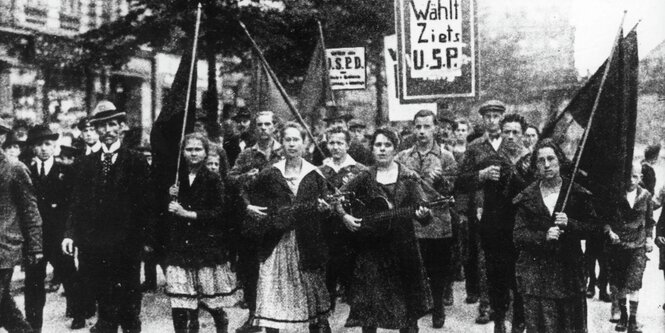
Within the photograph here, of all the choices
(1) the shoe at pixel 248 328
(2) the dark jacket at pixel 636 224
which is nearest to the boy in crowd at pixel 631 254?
(2) the dark jacket at pixel 636 224

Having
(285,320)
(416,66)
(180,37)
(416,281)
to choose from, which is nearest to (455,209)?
(416,66)

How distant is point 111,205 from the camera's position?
5695 millimetres

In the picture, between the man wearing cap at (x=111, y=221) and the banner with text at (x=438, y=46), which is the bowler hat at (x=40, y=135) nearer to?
the man wearing cap at (x=111, y=221)

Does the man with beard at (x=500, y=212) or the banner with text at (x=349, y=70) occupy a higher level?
the banner with text at (x=349, y=70)

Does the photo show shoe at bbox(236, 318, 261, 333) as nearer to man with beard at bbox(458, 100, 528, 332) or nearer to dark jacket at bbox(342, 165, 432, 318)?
dark jacket at bbox(342, 165, 432, 318)

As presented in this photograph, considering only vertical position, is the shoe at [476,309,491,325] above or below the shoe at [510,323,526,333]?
below

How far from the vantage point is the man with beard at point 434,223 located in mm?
6926

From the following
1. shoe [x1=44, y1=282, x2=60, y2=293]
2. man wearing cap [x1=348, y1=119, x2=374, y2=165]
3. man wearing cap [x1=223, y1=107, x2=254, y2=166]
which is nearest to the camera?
man wearing cap [x1=348, y1=119, x2=374, y2=165]

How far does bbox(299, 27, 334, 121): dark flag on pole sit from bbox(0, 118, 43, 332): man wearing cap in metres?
3.23

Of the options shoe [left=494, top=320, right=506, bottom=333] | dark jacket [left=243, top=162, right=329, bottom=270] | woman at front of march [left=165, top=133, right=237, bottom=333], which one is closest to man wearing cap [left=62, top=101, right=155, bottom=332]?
woman at front of march [left=165, top=133, right=237, bottom=333]

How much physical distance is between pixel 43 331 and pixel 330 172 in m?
3.35

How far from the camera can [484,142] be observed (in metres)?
6.69

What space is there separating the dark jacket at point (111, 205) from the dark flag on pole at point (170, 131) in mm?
151

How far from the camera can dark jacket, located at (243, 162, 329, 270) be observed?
5434mm
